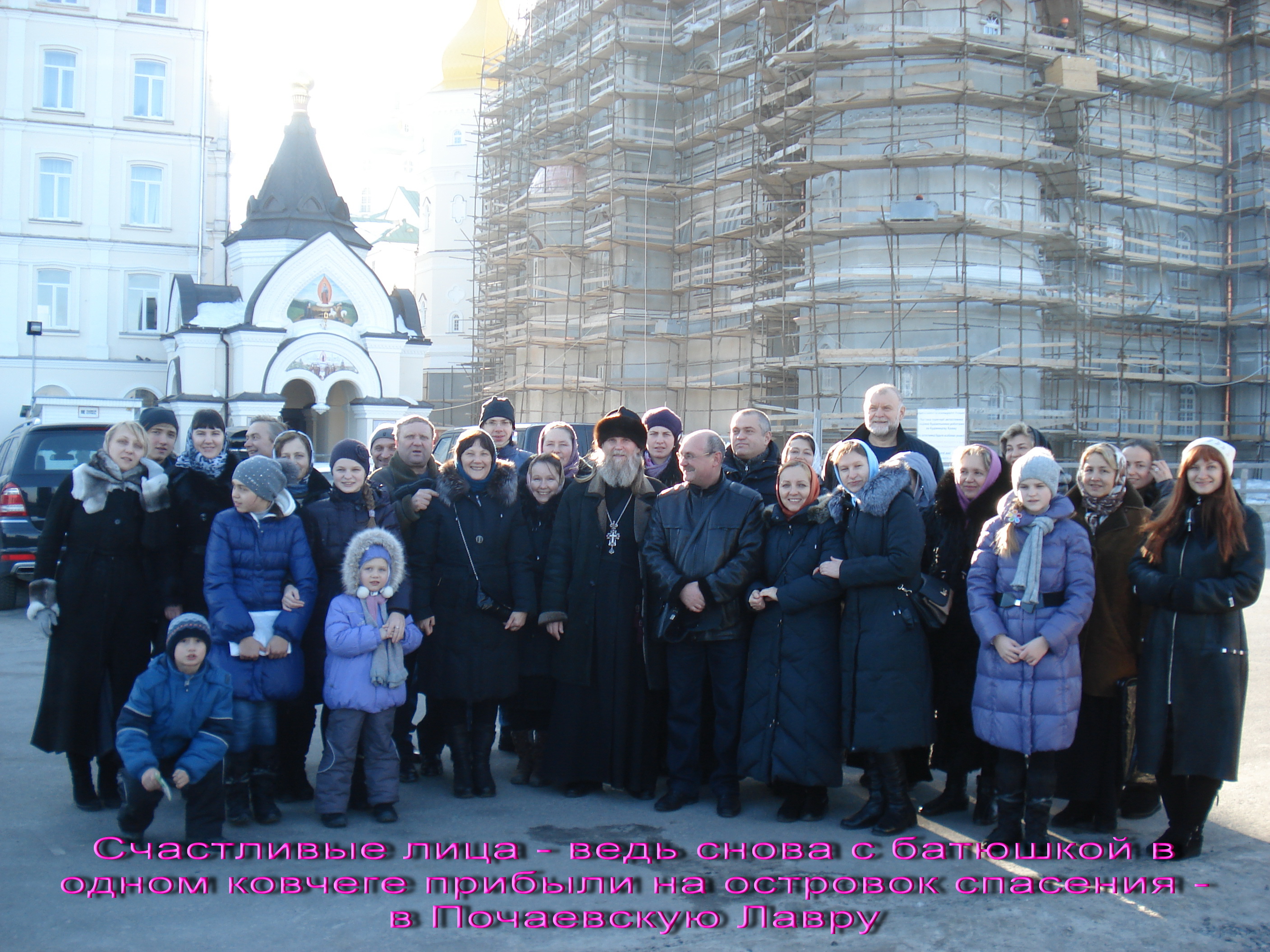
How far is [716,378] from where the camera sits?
25.4 meters

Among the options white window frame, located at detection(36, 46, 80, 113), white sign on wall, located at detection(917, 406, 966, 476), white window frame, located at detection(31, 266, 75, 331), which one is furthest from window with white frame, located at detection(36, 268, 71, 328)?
white sign on wall, located at detection(917, 406, 966, 476)

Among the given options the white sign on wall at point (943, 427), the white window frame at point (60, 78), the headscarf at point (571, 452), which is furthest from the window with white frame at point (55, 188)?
the headscarf at point (571, 452)

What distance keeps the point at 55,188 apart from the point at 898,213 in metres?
24.4

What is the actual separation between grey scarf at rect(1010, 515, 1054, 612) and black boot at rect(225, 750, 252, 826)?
3687mm

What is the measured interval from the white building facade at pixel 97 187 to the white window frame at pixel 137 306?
0.04 metres

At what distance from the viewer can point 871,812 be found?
553 cm

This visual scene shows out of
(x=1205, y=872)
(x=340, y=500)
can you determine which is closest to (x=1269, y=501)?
(x=1205, y=872)

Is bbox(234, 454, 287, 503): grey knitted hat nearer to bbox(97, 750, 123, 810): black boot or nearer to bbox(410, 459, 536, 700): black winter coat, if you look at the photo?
bbox(410, 459, 536, 700): black winter coat

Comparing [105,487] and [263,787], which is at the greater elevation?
[105,487]

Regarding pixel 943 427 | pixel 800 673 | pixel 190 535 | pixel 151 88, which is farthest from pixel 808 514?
pixel 151 88

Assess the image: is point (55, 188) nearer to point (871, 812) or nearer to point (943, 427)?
point (943, 427)

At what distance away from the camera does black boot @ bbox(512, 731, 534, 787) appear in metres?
6.41

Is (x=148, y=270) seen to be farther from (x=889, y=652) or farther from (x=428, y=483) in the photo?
(x=889, y=652)

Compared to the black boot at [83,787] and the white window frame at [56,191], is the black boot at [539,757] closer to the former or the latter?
the black boot at [83,787]
